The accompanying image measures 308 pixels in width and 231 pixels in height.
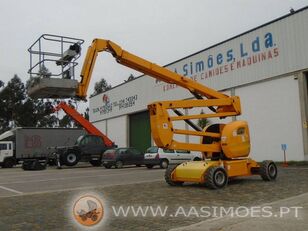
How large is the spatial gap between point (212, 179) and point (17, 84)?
243 ft

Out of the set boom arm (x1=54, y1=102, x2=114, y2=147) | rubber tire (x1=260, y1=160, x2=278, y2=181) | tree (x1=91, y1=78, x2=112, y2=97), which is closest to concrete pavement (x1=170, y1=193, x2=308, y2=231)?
rubber tire (x1=260, y1=160, x2=278, y2=181)

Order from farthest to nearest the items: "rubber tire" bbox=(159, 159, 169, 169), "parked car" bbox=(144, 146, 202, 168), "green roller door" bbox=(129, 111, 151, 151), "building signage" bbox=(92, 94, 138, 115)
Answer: "building signage" bbox=(92, 94, 138, 115)
"green roller door" bbox=(129, 111, 151, 151)
"rubber tire" bbox=(159, 159, 169, 169)
"parked car" bbox=(144, 146, 202, 168)

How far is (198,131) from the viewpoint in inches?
573

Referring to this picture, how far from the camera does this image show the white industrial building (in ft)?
82.2

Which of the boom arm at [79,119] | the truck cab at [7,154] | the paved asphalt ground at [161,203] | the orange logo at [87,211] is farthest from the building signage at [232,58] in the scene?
the orange logo at [87,211]

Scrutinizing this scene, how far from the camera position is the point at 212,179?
12.9m

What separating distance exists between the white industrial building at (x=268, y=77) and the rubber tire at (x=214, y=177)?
12570 mm

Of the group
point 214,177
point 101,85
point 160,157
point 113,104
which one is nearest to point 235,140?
point 214,177

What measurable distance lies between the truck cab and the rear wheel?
22.6 feet

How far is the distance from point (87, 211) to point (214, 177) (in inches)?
245

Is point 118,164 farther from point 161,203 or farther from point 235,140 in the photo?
point 161,203

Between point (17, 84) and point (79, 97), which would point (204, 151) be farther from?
point (17, 84)

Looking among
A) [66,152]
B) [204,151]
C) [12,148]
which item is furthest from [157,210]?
[12,148]

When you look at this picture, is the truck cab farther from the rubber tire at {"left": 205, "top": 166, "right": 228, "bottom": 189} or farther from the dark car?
the rubber tire at {"left": 205, "top": 166, "right": 228, "bottom": 189}
